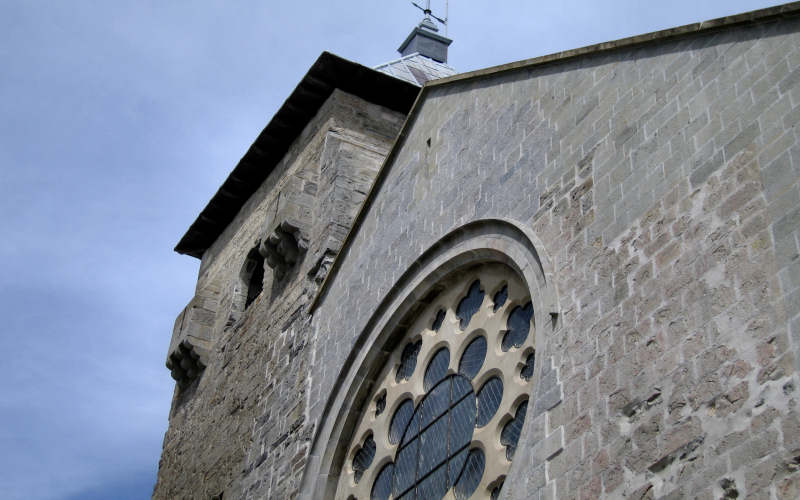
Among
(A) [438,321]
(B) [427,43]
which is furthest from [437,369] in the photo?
(B) [427,43]

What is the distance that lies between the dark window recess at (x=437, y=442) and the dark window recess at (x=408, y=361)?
0.52 meters

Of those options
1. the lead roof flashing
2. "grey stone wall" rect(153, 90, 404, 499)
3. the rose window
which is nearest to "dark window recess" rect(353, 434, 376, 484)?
the rose window

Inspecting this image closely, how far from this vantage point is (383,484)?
8.74m

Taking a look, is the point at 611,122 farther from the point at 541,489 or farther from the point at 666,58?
the point at 541,489

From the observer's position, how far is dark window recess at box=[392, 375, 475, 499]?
7.83 m

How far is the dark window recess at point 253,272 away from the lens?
1509 cm

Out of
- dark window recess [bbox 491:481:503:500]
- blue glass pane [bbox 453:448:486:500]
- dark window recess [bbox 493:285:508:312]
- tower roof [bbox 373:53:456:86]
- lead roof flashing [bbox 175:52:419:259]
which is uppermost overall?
tower roof [bbox 373:53:456:86]

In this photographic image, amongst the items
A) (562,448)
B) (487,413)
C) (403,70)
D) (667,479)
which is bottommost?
(667,479)

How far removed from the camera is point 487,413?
7.68m

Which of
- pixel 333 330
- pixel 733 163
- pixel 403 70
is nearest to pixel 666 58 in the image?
pixel 733 163

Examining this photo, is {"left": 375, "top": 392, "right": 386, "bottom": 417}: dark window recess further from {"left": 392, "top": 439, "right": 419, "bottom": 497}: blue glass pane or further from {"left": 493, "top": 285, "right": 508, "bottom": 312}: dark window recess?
{"left": 493, "top": 285, "right": 508, "bottom": 312}: dark window recess

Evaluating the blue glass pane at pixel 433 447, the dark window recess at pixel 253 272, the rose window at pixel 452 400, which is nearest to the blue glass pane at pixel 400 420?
the rose window at pixel 452 400

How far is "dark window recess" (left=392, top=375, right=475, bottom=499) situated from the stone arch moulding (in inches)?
36.7

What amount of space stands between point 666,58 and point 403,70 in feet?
33.7
